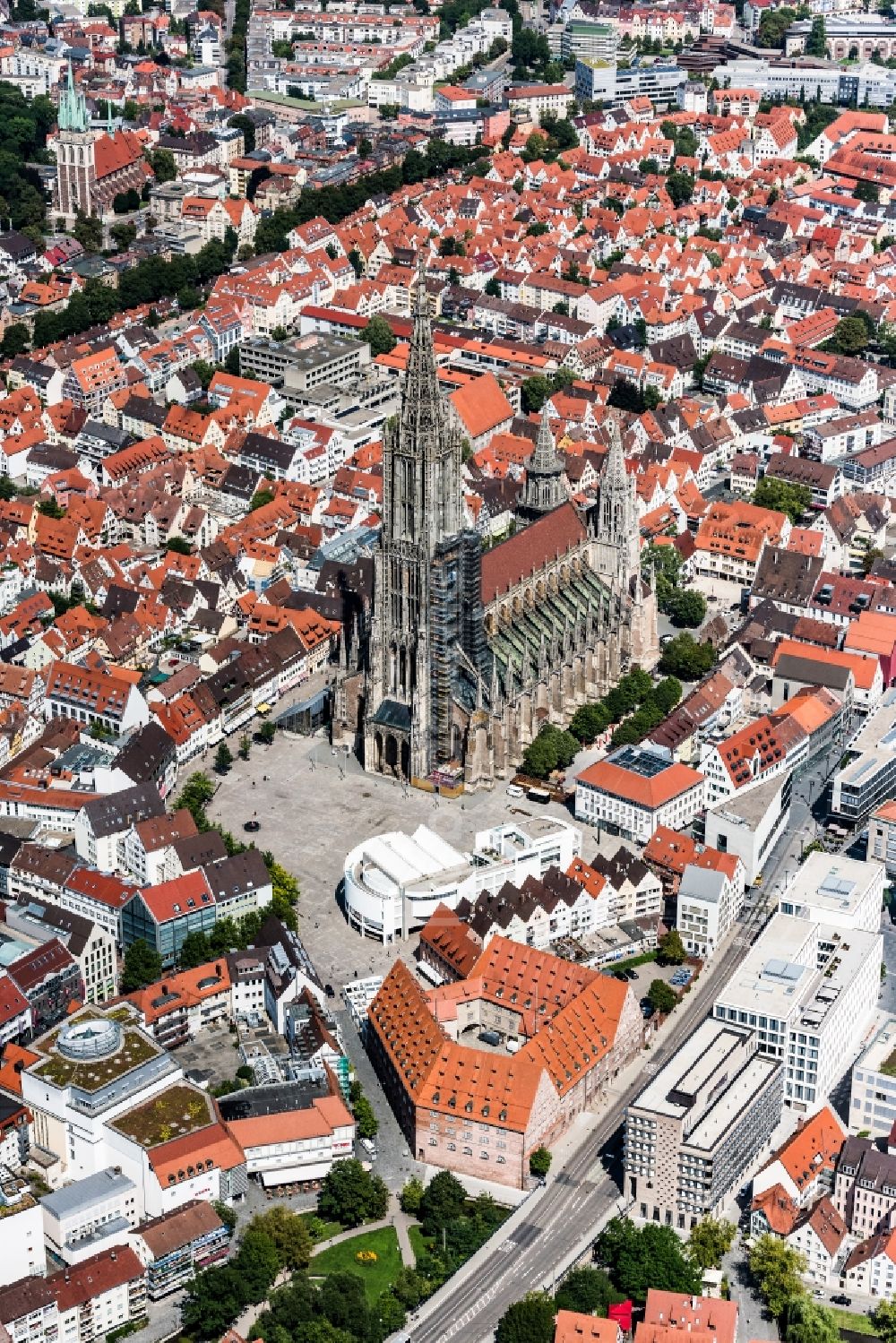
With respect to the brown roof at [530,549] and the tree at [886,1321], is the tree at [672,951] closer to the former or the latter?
the tree at [886,1321]

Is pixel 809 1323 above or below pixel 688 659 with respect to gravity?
below

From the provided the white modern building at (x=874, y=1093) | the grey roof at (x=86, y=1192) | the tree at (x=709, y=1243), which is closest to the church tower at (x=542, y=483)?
the white modern building at (x=874, y=1093)

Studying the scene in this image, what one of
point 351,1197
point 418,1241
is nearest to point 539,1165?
point 418,1241

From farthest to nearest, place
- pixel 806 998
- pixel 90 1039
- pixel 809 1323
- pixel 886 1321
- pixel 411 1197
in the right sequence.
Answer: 1. pixel 806 998
2. pixel 90 1039
3. pixel 411 1197
4. pixel 886 1321
5. pixel 809 1323

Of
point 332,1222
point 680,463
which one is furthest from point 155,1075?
point 680,463

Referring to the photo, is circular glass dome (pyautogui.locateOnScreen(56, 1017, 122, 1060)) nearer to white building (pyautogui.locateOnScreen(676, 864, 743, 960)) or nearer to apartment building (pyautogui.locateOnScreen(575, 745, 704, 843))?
white building (pyautogui.locateOnScreen(676, 864, 743, 960))

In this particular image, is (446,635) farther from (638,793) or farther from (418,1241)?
(418,1241)
